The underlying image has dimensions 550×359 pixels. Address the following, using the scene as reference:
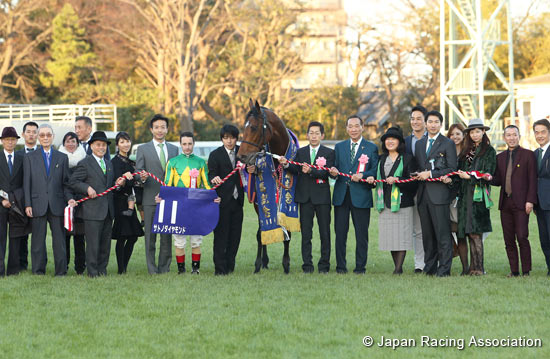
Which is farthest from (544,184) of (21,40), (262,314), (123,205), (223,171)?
(21,40)

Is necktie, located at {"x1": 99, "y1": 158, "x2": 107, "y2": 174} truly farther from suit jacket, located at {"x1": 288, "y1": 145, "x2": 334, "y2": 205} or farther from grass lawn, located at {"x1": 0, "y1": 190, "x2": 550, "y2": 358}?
suit jacket, located at {"x1": 288, "y1": 145, "x2": 334, "y2": 205}

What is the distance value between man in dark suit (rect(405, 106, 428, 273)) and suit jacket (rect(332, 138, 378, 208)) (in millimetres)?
478

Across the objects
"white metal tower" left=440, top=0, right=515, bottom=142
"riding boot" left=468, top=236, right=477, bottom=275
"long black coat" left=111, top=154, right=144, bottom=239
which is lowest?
"riding boot" left=468, top=236, right=477, bottom=275

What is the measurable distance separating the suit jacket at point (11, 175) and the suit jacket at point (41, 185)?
0.13m

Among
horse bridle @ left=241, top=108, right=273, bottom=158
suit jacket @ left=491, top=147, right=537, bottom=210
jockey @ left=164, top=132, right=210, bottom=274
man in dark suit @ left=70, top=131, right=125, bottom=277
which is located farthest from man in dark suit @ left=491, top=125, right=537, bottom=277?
man in dark suit @ left=70, top=131, right=125, bottom=277

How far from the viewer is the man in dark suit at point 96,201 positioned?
31.8 feet

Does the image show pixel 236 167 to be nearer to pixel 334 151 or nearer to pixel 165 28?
pixel 334 151

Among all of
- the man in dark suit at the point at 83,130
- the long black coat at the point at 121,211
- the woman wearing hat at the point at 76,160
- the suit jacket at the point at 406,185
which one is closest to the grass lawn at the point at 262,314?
the long black coat at the point at 121,211

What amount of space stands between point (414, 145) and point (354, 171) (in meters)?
0.83

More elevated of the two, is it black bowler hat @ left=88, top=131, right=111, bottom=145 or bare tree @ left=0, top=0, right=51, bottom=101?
bare tree @ left=0, top=0, right=51, bottom=101

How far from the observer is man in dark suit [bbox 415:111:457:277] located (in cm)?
951

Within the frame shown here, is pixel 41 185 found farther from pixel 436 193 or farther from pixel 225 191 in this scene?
pixel 436 193

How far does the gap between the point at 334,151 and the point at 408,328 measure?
3.78m

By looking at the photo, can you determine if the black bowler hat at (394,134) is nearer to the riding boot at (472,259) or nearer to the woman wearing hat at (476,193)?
the woman wearing hat at (476,193)
